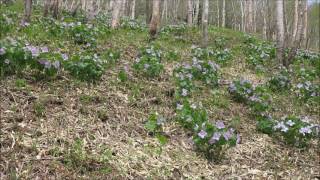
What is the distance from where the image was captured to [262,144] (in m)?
5.31

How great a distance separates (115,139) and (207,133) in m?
0.96

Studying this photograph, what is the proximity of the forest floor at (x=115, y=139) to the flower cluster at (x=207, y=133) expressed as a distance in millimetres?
111

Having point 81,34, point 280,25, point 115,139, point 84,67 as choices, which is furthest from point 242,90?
point 280,25

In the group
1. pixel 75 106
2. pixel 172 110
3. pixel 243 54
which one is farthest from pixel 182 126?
pixel 243 54

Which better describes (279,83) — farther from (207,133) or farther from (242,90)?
(207,133)

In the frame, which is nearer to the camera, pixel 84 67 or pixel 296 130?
pixel 84 67

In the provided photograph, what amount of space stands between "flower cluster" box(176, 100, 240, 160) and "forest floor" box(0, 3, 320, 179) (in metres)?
0.11

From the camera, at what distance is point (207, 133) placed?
176 inches

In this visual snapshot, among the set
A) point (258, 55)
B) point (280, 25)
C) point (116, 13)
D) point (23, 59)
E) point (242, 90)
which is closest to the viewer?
point (23, 59)

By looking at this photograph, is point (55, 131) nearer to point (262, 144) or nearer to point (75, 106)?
point (75, 106)

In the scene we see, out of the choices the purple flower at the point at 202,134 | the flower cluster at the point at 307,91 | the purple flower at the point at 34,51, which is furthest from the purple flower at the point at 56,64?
the flower cluster at the point at 307,91

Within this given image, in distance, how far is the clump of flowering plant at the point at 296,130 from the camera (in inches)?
208

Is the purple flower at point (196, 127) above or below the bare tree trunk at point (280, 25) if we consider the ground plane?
below

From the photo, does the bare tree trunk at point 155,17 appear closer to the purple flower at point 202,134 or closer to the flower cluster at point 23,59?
the flower cluster at point 23,59
